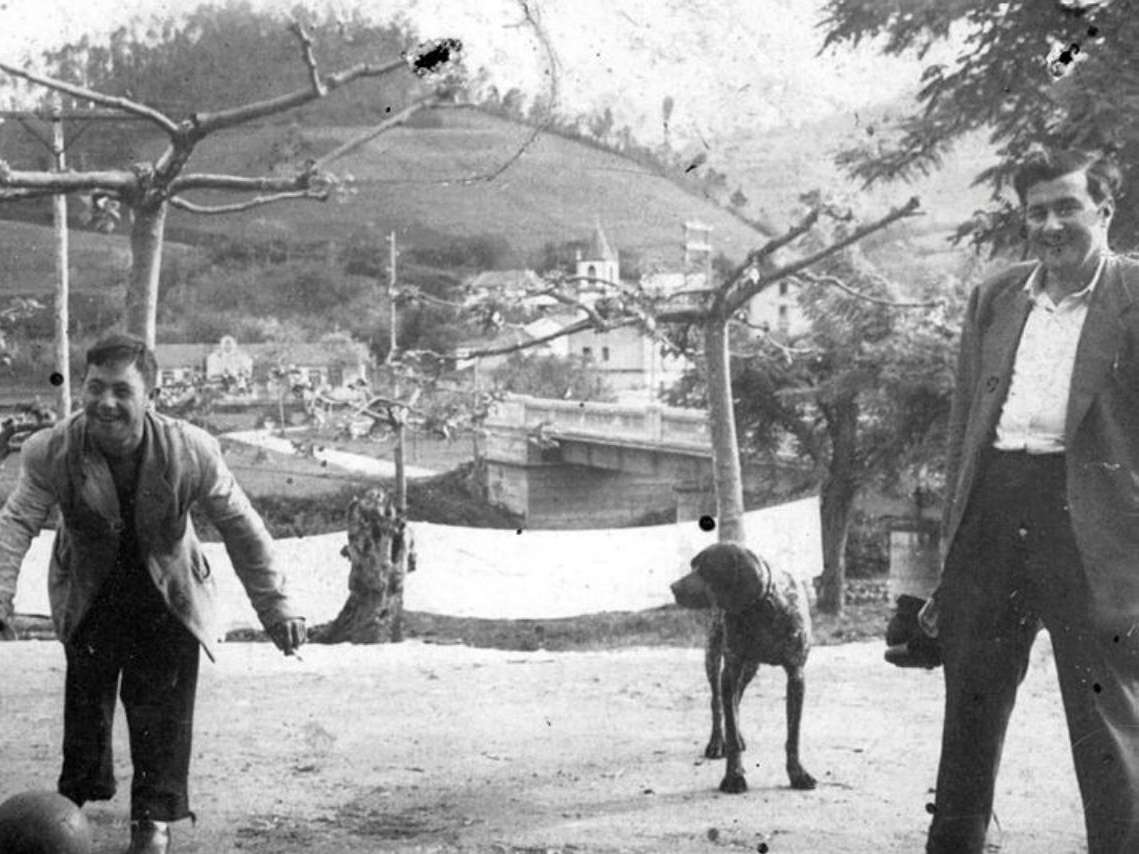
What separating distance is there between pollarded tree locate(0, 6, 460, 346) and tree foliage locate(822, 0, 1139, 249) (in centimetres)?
147

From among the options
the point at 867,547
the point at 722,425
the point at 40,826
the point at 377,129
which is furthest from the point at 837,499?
the point at 40,826

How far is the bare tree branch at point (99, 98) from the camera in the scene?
510cm

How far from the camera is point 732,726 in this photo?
15.3 ft

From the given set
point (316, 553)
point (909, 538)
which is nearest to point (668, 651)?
point (909, 538)

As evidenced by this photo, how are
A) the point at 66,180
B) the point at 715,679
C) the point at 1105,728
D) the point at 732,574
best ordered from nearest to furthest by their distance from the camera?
the point at 1105,728 → the point at 732,574 → the point at 715,679 → the point at 66,180

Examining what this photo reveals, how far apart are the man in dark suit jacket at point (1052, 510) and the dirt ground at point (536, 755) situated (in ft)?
2.41

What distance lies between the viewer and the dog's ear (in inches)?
178

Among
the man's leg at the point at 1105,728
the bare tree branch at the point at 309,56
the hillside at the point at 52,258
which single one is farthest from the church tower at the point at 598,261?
the man's leg at the point at 1105,728

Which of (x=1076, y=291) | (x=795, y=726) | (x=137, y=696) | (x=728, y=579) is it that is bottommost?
(x=795, y=726)

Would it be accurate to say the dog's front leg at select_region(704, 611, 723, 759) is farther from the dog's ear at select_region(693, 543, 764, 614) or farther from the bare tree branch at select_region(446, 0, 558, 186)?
the bare tree branch at select_region(446, 0, 558, 186)

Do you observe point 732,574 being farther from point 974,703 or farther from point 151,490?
point 151,490

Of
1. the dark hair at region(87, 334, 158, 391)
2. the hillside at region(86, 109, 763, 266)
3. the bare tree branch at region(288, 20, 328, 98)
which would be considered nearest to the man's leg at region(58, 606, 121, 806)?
the dark hair at region(87, 334, 158, 391)

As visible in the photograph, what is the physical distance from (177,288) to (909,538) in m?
2.79

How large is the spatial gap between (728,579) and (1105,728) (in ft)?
4.10
